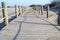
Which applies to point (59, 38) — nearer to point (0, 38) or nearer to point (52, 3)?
point (0, 38)

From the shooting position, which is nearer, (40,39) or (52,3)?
(40,39)

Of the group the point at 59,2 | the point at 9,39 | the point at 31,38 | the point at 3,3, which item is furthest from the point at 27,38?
the point at 59,2

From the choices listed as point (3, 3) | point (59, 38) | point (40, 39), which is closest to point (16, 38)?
point (40, 39)

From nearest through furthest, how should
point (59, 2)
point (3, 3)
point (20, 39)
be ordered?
point (20, 39), point (3, 3), point (59, 2)

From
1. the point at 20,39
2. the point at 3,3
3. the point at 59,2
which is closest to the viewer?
the point at 20,39

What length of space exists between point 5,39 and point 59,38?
1.84m

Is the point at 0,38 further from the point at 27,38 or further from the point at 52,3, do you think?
the point at 52,3

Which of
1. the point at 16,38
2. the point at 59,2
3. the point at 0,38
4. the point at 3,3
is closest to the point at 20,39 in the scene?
the point at 16,38

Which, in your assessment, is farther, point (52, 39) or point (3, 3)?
point (3, 3)

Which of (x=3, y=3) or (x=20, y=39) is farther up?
(x=3, y=3)

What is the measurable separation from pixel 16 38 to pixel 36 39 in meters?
0.69

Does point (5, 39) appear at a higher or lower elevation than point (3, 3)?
lower

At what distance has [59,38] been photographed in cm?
759

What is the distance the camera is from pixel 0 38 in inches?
299
